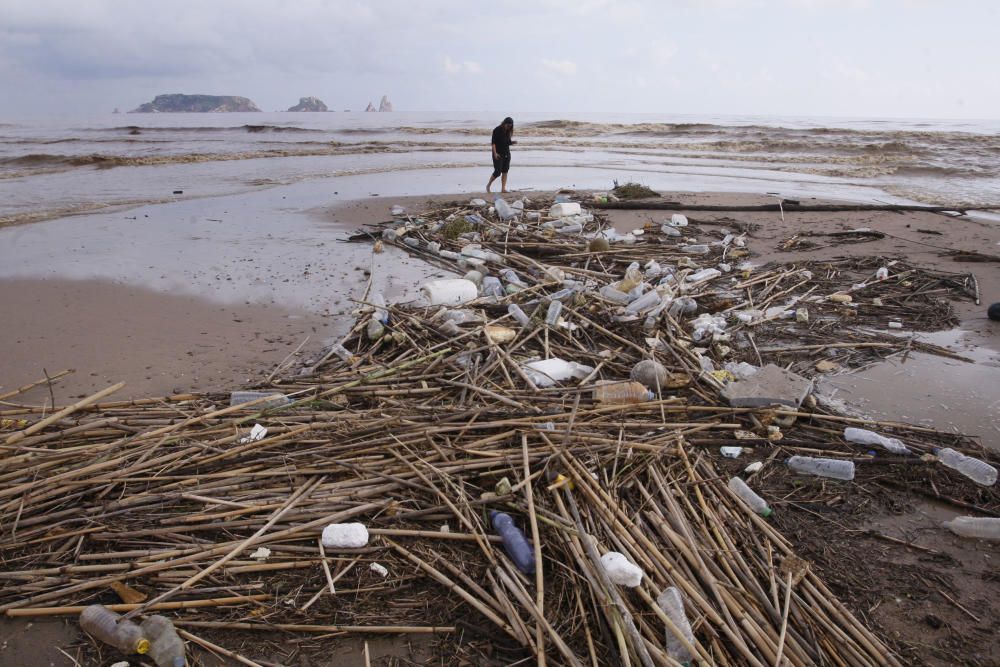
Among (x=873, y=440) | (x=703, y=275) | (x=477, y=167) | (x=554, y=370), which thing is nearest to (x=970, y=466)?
(x=873, y=440)

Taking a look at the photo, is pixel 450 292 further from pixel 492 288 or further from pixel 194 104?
pixel 194 104

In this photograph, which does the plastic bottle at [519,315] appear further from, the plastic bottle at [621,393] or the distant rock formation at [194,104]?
the distant rock formation at [194,104]

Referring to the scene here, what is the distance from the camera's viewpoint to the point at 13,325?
16.0 feet

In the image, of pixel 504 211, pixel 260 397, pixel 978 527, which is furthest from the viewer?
pixel 504 211

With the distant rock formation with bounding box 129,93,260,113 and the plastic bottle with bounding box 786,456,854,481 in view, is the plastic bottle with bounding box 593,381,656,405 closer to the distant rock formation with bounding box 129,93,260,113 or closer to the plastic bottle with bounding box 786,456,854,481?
the plastic bottle with bounding box 786,456,854,481

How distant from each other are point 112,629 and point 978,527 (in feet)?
11.8

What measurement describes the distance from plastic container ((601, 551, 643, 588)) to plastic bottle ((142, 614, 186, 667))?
153 centimetres

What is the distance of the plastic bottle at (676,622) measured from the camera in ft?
6.01

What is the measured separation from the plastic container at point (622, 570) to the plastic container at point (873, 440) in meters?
1.83

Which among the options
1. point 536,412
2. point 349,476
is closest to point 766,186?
point 536,412

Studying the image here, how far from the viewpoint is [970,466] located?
285cm

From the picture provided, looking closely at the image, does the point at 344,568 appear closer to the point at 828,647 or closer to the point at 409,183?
the point at 828,647

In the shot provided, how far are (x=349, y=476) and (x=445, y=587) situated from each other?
80 cm

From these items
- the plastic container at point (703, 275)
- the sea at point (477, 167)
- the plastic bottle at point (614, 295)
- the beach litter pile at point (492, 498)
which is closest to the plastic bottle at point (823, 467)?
the beach litter pile at point (492, 498)
